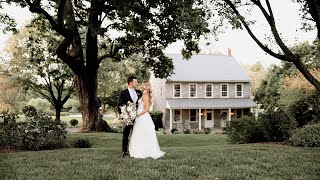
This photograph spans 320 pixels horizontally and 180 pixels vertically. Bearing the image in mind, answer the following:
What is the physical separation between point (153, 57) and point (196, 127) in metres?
20.3

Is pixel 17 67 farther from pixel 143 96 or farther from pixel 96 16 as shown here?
pixel 143 96

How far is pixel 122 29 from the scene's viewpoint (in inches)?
890

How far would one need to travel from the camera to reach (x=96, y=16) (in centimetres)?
2348

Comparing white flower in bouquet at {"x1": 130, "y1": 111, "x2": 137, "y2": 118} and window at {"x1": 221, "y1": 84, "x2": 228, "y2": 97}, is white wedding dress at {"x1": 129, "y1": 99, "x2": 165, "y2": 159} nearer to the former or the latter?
white flower in bouquet at {"x1": 130, "y1": 111, "x2": 137, "y2": 118}

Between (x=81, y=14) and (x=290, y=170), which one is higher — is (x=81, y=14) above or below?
above

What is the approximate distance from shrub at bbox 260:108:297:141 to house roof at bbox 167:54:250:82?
84.4 feet

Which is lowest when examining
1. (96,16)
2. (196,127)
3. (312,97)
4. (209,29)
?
(196,127)

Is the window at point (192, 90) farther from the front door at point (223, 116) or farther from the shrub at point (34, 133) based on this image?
the shrub at point (34, 133)

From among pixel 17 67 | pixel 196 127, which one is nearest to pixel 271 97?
pixel 196 127

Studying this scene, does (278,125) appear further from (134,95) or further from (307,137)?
(134,95)

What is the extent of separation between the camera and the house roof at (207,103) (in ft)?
132

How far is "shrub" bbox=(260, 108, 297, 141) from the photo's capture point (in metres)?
15.1

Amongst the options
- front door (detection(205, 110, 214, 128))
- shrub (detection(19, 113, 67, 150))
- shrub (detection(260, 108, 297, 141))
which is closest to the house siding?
front door (detection(205, 110, 214, 128))

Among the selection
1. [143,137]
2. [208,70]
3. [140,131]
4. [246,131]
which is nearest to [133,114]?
[140,131]
